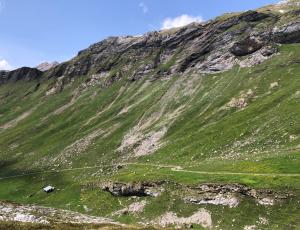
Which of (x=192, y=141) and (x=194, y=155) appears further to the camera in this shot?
(x=192, y=141)

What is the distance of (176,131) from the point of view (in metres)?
150

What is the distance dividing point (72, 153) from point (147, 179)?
239ft

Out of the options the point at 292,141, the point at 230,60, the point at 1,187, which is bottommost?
the point at 1,187

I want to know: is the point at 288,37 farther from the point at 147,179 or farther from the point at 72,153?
the point at 147,179

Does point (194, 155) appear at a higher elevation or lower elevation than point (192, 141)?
lower

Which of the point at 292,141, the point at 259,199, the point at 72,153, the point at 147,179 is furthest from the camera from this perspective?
the point at 72,153

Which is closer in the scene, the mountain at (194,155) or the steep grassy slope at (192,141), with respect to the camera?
the mountain at (194,155)

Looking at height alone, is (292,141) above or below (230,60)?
below

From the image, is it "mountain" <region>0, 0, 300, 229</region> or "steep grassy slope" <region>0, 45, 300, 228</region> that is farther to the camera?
"steep grassy slope" <region>0, 45, 300, 228</region>

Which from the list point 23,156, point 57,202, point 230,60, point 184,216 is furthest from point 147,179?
point 230,60

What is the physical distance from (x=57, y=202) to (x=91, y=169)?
2811 centimetres

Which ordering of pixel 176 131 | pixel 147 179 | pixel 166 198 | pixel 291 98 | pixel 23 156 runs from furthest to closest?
pixel 23 156
pixel 176 131
pixel 291 98
pixel 147 179
pixel 166 198

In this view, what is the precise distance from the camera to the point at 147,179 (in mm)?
92938

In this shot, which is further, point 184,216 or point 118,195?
point 118,195
